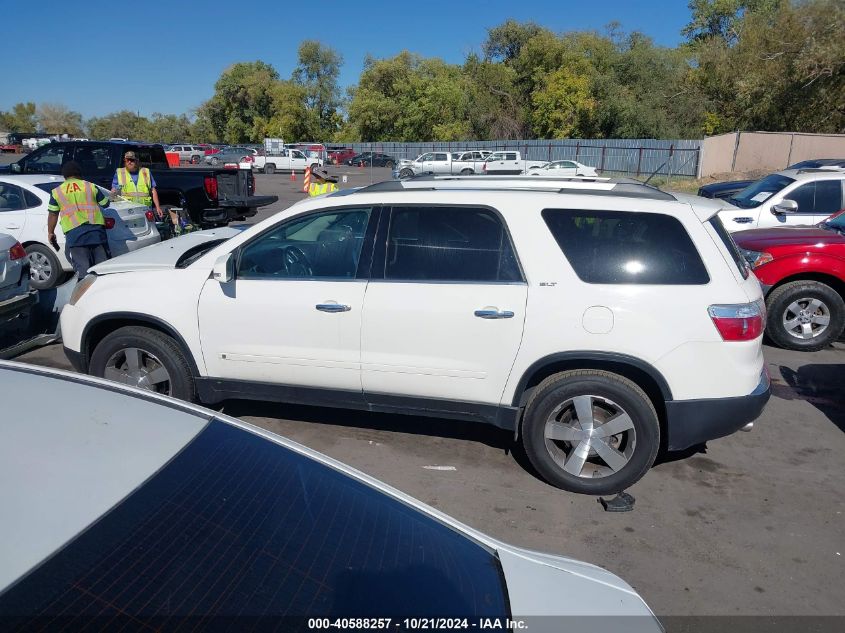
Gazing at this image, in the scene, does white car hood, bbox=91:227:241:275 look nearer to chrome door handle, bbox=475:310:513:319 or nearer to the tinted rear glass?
chrome door handle, bbox=475:310:513:319

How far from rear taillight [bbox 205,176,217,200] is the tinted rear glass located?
445 inches

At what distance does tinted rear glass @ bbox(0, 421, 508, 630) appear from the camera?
4.24ft

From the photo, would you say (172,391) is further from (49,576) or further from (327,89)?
(327,89)

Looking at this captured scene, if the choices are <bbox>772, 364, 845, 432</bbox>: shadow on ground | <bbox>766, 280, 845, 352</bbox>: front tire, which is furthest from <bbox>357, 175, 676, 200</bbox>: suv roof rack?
<bbox>766, 280, 845, 352</bbox>: front tire

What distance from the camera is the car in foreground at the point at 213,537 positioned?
1.31 m

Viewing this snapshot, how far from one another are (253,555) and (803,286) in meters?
7.26

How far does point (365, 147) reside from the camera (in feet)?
191

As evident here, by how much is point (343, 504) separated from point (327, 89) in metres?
80.8

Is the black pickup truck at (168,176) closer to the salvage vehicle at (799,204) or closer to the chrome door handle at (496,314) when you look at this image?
the salvage vehicle at (799,204)

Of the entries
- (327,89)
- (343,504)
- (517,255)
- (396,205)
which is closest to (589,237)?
(517,255)

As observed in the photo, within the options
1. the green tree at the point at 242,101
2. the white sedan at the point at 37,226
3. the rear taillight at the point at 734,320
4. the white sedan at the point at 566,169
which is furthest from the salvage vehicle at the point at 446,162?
the green tree at the point at 242,101

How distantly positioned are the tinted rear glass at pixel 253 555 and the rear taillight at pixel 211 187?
1131 centimetres

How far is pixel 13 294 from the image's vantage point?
6168 mm

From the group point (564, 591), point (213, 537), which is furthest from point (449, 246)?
point (213, 537)
